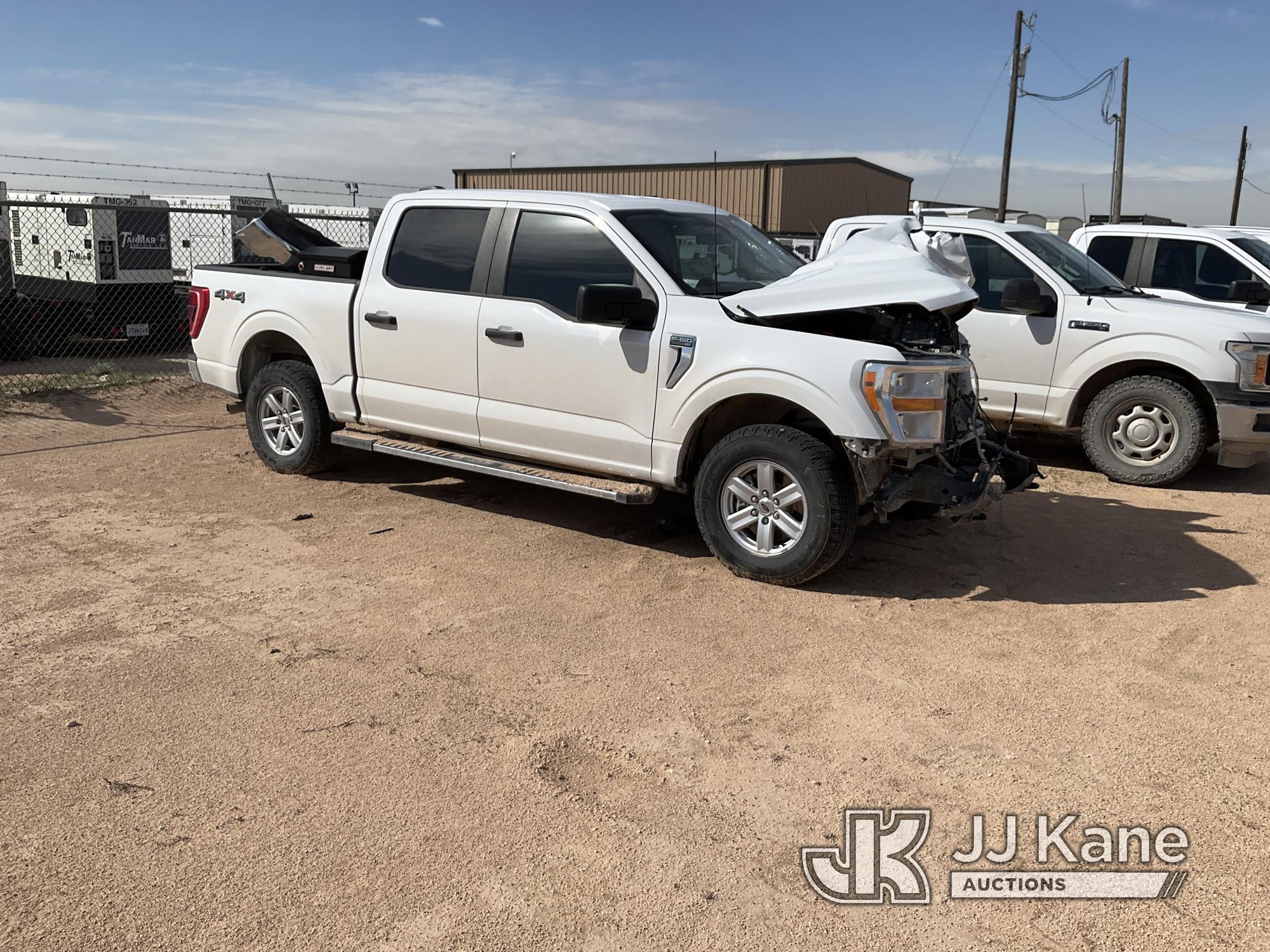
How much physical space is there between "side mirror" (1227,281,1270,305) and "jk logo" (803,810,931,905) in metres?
7.99

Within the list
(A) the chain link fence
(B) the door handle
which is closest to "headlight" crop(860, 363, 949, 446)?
(B) the door handle

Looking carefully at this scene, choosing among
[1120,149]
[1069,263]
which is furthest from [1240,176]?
[1069,263]

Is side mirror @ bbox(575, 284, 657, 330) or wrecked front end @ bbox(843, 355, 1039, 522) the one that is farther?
side mirror @ bbox(575, 284, 657, 330)

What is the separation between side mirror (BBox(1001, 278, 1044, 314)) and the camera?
7.89m

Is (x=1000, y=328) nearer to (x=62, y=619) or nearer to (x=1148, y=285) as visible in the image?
(x=1148, y=285)

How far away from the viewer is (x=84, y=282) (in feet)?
47.4

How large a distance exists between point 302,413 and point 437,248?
1.70 metres

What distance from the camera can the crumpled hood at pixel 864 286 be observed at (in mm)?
5266

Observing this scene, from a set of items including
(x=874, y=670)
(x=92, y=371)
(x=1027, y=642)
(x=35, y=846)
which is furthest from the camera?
(x=92, y=371)

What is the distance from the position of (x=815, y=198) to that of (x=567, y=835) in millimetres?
32136

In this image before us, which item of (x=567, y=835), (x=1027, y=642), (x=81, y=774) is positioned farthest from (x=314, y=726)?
(x=1027, y=642)

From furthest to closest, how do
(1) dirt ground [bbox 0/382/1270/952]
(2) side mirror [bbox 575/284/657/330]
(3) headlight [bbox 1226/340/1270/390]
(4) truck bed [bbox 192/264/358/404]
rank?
(3) headlight [bbox 1226/340/1270/390] → (4) truck bed [bbox 192/264/358/404] → (2) side mirror [bbox 575/284/657/330] → (1) dirt ground [bbox 0/382/1270/952]

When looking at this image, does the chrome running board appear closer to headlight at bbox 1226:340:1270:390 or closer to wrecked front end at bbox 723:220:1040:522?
wrecked front end at bbox 723:220:1040:522

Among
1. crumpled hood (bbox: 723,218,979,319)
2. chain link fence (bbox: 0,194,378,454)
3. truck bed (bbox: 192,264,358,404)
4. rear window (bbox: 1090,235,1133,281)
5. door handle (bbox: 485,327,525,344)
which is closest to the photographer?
crumpled hood (bbox: 723,218,979,319)
